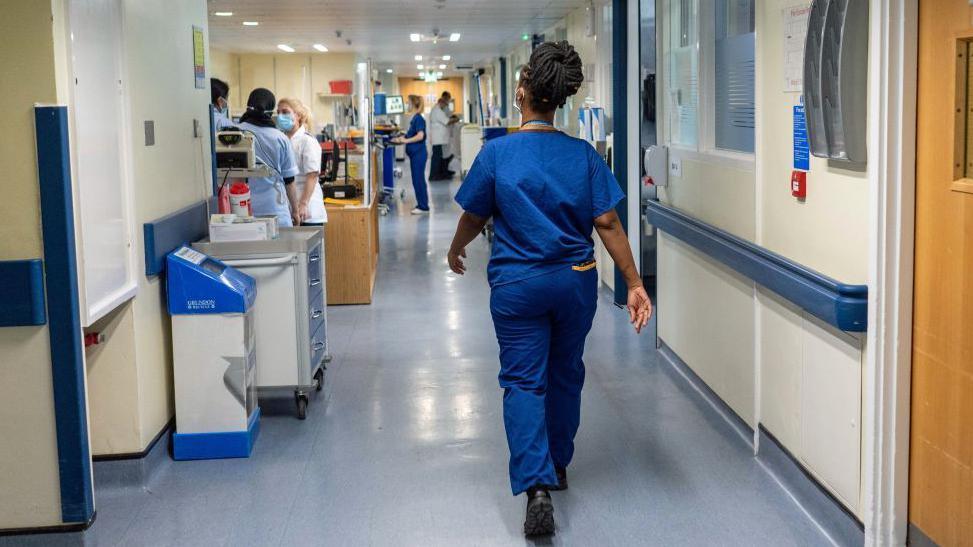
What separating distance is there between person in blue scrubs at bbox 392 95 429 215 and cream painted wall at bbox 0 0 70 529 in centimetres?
1099

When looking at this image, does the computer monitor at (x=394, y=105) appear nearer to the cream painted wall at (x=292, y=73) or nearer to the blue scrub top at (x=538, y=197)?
the cream painted wall at (x=292, y=73)

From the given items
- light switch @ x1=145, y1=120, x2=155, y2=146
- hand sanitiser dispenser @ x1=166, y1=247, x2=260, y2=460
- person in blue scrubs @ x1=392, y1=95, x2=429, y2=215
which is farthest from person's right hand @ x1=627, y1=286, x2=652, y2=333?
person in blue scrubs @ x1=392, y1=95, x2=429, y2=215

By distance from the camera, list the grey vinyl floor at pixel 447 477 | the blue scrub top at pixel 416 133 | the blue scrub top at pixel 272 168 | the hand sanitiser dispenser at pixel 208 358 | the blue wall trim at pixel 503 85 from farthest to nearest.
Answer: the blue wall trim at pixel 503 85 < the blue scrub top at pixel 416 133 < the blue scrub top at pixel 272 168 < the hand sanitiser dispenser at pixel 208 358 < the grey vinyl floor at pixel 447 477

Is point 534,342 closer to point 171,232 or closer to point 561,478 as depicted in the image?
point 561,478

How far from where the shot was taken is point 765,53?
383cm

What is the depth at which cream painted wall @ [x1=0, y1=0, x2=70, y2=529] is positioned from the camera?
2.99m

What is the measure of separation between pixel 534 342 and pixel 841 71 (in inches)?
47.4

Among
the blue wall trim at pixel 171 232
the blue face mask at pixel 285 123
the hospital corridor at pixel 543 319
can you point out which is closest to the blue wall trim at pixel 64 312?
the hospital corridor at pixel 543 319

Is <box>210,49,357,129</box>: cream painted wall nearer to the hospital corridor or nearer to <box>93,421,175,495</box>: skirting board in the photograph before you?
the hospital corridor

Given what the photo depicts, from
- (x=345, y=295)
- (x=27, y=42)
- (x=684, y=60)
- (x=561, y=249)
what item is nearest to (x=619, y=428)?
(x=561, y=249)

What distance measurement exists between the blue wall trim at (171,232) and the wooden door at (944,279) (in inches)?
105

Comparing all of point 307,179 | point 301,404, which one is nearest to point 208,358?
point 301,404

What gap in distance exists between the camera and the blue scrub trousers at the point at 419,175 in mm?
14219

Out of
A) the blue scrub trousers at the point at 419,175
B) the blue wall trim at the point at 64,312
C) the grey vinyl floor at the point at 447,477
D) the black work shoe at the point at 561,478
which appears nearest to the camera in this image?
the blue wall trim at the point at 64,312
